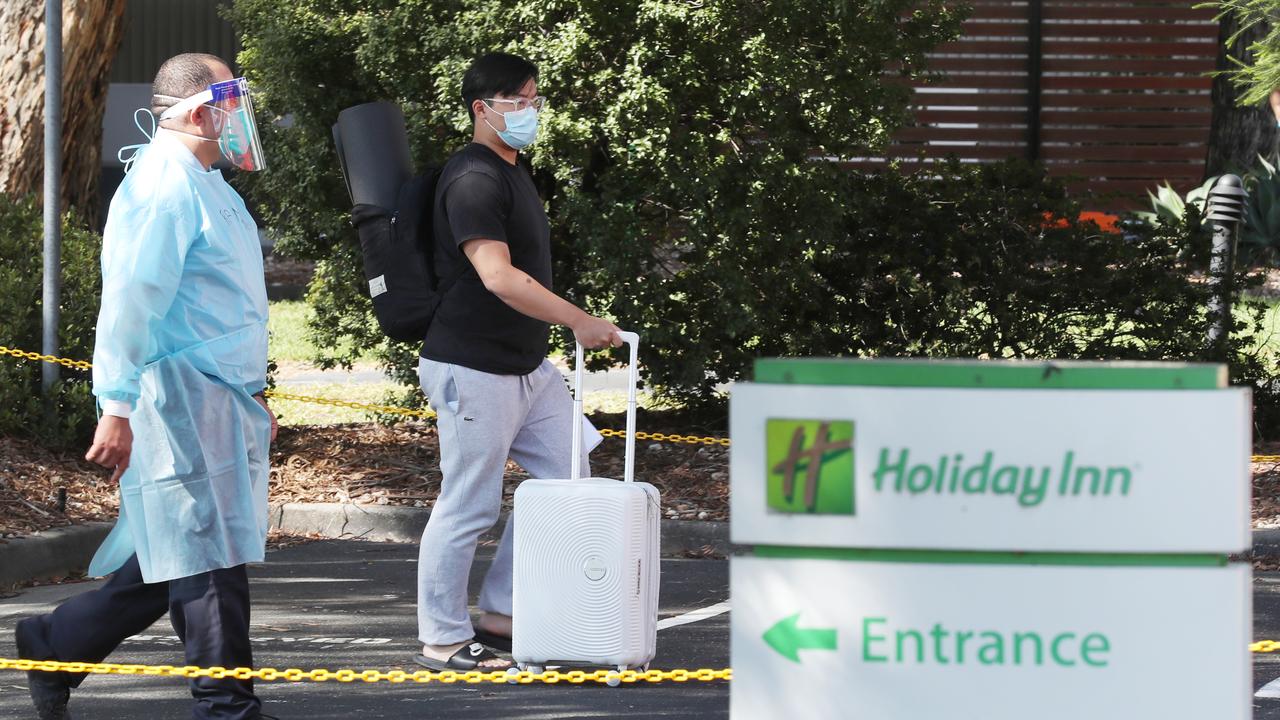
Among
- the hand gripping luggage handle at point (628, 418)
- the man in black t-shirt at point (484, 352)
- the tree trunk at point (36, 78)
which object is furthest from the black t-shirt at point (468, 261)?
the tree trunk at point (36, 78)

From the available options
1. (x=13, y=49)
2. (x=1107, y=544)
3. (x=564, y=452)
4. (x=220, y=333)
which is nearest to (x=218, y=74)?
(x=220, y=333)

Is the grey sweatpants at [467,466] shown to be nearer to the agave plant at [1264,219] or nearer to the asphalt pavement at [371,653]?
the asphalt pavement at [371,653]

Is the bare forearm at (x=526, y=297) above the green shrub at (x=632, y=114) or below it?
below

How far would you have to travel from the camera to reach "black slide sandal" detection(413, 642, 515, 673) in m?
5.57

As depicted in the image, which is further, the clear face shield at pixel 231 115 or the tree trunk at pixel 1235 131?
the tree trunk at pixel 1235 131

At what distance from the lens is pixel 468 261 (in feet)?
18.1

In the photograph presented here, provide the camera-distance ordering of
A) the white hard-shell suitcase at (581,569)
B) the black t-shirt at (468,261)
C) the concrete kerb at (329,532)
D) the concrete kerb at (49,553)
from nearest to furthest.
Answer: the white hard-shell suitcase at (581,569), the black t-shirt at (468,261), the concrete kerb at (49,553), the concrete kerb at (329,532)

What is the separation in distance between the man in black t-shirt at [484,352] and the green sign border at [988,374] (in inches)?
102

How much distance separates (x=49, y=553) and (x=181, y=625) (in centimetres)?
327

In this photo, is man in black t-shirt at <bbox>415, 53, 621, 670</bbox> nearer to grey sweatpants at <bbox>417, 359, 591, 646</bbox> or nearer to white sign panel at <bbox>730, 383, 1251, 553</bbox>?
grey sweatpants at <bbox>417, 359, 591, 646</bbox>

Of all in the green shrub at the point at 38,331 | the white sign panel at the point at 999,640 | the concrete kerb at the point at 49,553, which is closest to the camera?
the white sign panel at the point at 999,640

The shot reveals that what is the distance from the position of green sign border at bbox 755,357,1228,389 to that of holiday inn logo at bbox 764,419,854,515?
0.08 metres

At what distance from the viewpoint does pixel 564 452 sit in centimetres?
573

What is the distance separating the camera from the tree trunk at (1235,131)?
1777 cm
